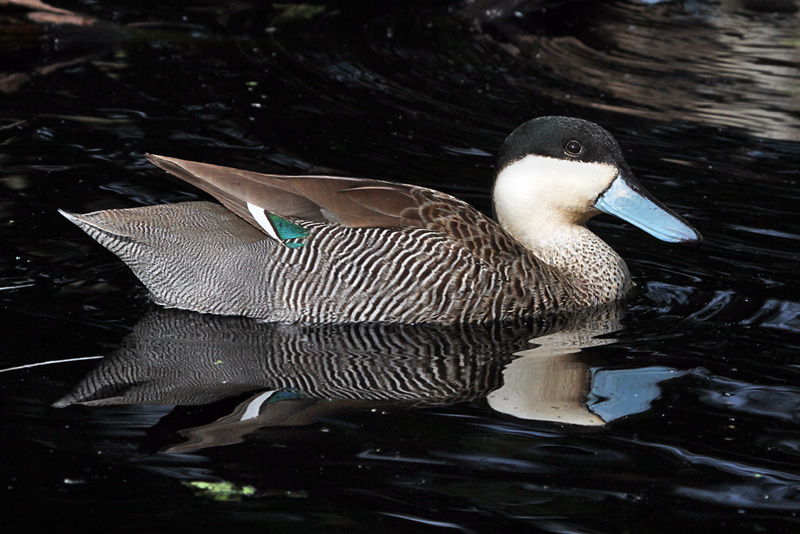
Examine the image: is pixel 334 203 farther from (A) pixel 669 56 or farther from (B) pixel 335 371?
(A) pixel 669 56

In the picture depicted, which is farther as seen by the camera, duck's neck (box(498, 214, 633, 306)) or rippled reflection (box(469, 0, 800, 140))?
rippled reflection (box(469, 0, 800, 140))

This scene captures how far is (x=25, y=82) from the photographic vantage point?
9797 millimetres

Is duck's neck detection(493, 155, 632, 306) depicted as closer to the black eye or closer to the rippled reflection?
the black eye

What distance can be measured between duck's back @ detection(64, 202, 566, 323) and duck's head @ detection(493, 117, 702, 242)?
1.64 ft

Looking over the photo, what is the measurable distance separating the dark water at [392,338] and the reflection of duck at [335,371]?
0.06 feet

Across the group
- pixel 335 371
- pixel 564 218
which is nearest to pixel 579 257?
pixel 564 218

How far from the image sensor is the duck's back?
602 cm

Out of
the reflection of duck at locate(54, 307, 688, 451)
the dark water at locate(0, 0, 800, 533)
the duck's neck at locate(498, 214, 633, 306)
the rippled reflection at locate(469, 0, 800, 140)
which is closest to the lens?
the dark water at locate(0, 0, 800, 533)

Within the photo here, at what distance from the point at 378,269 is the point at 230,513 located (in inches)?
87.4

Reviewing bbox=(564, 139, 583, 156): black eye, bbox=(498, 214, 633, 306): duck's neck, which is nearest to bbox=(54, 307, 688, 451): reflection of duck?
bbox=(498, 214, 633, 306): duck's neck

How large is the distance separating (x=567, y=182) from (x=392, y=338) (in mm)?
1330

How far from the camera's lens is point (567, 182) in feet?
20.7

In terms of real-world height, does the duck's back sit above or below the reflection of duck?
above

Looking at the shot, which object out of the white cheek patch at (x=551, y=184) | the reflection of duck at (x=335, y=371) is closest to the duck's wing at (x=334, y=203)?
the white cheek patch at (x=551, y=184)
